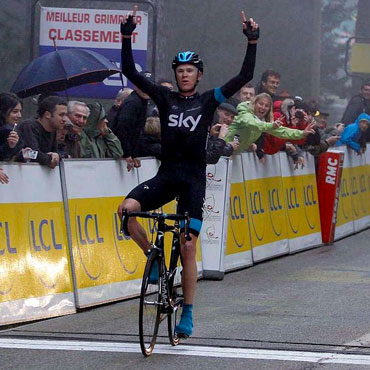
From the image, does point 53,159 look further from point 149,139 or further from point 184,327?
point 184,327

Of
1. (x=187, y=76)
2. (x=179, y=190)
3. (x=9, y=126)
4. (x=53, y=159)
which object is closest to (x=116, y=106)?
(x=9, y=126)

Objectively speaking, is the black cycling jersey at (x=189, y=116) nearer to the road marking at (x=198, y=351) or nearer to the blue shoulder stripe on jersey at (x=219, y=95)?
the blue shoulder stripe on jersey at (x=219, y=95)

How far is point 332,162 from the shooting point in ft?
56.1

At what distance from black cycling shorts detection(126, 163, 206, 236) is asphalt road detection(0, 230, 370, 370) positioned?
99 centimetres

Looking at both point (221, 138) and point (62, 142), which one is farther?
point (221, 138)

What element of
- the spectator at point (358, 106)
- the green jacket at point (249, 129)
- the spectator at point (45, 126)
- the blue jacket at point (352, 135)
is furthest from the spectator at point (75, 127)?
the spectator at point (358, 106)

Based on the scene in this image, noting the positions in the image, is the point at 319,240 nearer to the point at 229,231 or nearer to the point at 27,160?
the point at 229,231

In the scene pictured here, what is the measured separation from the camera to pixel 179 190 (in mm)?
9133

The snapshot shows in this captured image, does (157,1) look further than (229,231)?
Yes

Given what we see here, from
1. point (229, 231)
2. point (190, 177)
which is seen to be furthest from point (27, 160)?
point (229, 231)

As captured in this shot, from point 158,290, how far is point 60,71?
5.55m

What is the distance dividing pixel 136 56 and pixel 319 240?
356 cm

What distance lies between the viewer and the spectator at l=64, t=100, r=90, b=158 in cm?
1191

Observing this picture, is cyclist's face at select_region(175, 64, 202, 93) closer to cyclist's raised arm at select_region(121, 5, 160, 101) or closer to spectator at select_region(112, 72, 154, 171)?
cyclist's raised arm at select_region(121, 5, 160, 101)
